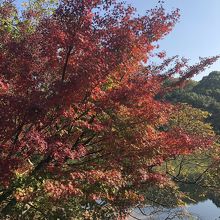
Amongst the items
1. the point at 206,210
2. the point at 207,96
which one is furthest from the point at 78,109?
the point at 207,96

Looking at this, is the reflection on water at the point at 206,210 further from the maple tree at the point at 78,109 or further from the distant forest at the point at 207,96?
the maple tree at the point at 78,109

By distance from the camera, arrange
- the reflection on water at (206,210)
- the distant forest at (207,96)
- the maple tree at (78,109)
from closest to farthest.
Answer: the maple tree at (78,109) → the reflection on water at (206,210) → the distant forest at (207,96)

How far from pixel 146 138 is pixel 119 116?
897 millimetres

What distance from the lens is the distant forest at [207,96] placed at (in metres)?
53.5

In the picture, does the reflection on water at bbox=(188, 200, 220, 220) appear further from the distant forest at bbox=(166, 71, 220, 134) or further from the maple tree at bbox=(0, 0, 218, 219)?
the maple tree at bbox=(0, 0, 218, 219)

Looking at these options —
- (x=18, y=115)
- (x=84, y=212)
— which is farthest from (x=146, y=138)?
(x=18, y=115)

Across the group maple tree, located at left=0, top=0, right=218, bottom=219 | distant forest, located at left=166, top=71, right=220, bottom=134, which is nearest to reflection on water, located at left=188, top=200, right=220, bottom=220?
distant forest, located at left=166, top=71, right=220, bottom=134

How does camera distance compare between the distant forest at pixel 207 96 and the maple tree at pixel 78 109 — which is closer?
the maple tree at pixel 78 109

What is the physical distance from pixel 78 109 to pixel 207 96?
181ft

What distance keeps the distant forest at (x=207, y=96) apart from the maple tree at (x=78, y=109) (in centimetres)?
3729

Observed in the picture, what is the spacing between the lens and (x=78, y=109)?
300 inches

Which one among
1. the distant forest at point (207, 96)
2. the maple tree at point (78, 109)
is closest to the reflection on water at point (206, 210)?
the distant forest at point (207, 96)

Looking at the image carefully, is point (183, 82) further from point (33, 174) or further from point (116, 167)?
point (33, 174)

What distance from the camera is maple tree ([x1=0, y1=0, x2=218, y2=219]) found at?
684cm
